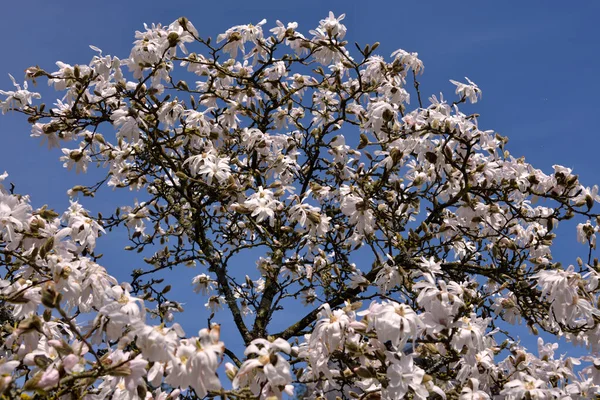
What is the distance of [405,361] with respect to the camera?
3047 millimetres

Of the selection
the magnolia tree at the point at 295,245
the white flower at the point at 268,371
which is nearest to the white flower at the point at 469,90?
the magnolia tree at the point at 295,245

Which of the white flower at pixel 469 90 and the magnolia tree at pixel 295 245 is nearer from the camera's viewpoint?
the magnolia tree at pixel 295 245

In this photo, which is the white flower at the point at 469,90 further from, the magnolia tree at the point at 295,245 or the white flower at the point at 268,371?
the white flower at the point at 268,371

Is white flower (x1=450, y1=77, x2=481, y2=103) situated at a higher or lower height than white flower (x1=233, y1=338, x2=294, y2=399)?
higher

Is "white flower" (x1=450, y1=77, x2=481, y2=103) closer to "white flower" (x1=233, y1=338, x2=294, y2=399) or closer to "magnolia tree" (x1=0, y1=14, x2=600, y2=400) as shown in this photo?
"magnolia tree" (x1=0, y1=14, x2=600, y2=400)

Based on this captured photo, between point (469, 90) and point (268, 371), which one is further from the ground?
point (469, 90)

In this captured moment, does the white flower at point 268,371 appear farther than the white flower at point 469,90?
No

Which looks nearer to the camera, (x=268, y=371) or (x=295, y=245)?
(x=268, y=371)

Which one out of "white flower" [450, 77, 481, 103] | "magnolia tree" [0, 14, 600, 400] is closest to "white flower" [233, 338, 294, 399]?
"magnolia tree" [0, 14, 600, 400]

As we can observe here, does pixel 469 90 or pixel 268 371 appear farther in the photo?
pixel 469 90

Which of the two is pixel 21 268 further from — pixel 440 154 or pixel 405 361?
pixel 440 154

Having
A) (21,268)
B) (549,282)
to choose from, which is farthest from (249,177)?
(549,282)

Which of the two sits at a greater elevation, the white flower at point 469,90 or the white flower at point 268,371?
the white flower at point 469,90

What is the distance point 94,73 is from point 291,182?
2.26 meters
